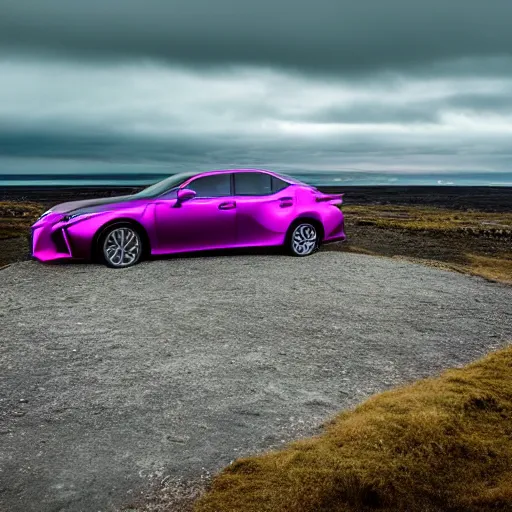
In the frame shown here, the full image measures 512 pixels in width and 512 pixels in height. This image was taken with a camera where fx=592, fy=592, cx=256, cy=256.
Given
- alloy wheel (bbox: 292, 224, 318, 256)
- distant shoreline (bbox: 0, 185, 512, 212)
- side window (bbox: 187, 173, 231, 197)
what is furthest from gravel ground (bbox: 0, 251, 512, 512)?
distant shoreline (bbox: 0, 185, 512, 212)

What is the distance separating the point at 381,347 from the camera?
22.4ft

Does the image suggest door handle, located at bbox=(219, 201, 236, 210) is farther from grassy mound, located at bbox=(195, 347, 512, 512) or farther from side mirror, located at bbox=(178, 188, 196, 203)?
grassy mound, located at bbox=(195, 347, 512, 512)

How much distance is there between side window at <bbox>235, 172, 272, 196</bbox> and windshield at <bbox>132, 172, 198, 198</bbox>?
2.80 ft

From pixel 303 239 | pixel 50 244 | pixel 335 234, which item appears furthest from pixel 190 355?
pixel 335 234

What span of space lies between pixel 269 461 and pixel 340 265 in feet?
25.5

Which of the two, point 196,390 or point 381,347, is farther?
point 381,347

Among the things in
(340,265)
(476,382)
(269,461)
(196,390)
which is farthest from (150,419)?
(340,265)

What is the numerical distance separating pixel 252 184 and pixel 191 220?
57.0 inches

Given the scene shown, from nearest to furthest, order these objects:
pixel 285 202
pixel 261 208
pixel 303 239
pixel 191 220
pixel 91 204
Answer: pixel 91 204 → pixel 191 220 → pixel 261 208 → pixel 285 202 → pixel 303 239

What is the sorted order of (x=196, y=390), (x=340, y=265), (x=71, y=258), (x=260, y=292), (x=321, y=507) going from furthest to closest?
(x=340, y=265) < (x=71, y=258) < (x=260, y=292) < (x=196, y=390) < (x=321, y=507)

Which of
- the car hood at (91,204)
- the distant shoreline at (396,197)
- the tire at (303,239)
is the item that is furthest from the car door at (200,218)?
the distant shoreline at (396,197)

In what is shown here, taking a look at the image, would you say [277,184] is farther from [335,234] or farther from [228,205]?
[335,234]

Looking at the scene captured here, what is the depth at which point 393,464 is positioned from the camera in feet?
13.1

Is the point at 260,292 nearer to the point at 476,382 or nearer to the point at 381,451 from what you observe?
the point at 476,382
